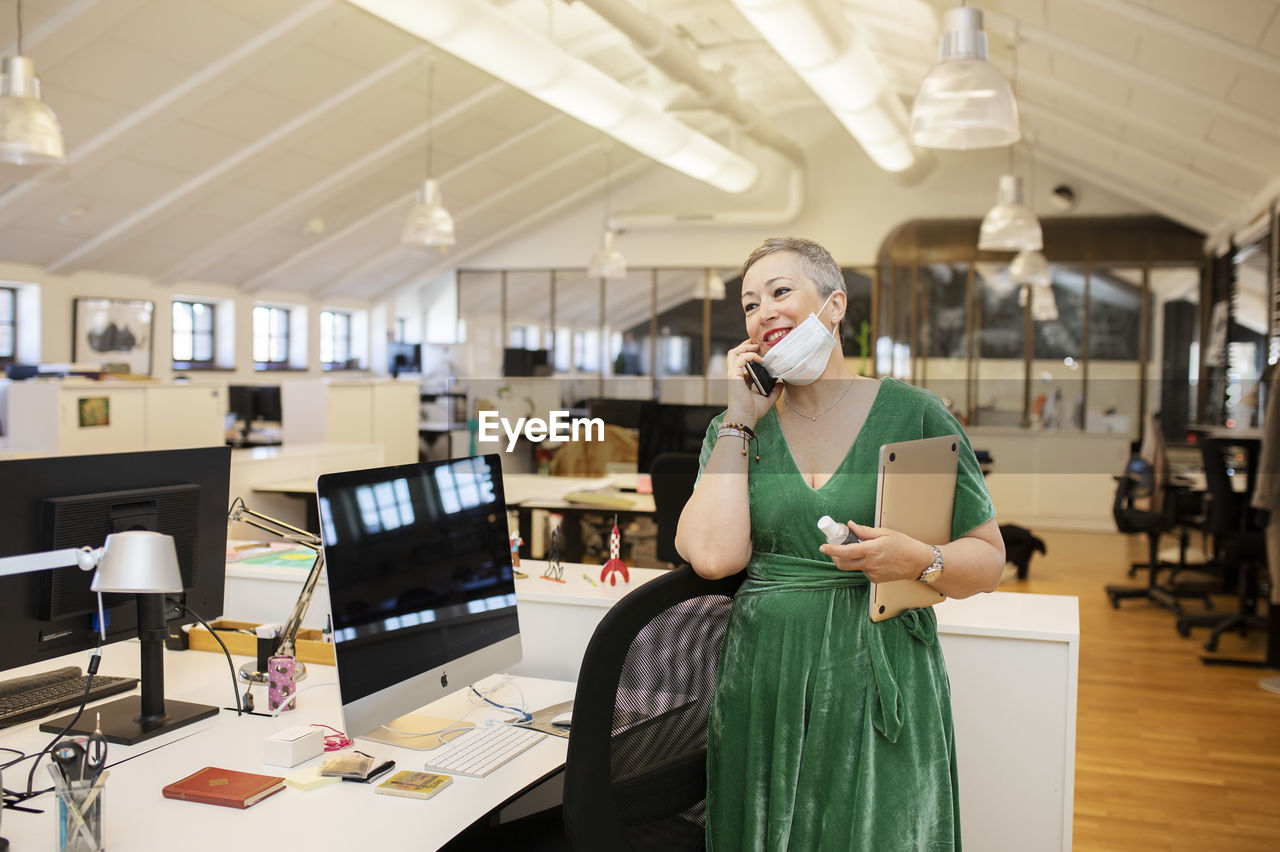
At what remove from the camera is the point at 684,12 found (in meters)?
8.73

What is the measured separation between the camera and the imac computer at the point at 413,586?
5.73 ft

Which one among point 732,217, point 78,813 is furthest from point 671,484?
point 732,217

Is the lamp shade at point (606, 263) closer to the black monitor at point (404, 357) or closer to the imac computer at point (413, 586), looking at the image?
→ the black monitor at point (404, 357)

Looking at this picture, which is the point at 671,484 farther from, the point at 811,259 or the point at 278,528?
the point at 811,259

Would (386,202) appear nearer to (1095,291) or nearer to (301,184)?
(301,184)

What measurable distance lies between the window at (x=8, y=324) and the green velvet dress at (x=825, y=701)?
31.2ft

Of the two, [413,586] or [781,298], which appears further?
[413,586]

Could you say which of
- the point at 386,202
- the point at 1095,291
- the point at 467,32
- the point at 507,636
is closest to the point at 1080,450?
the point at 1095,291

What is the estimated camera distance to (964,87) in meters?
3.61

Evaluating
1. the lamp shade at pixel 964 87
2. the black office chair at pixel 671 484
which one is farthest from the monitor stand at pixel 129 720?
the lamp shade at pixel 964 87

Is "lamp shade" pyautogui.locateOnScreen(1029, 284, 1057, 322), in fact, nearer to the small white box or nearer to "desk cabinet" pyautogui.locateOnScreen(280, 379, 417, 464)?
"desk cabinet" pyautogui.locateOnScreen(280, 379, 417, 464)

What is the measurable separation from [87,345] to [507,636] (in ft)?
29.3

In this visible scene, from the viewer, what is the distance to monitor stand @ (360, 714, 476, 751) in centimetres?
186

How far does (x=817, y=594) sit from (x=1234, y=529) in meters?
5.26
